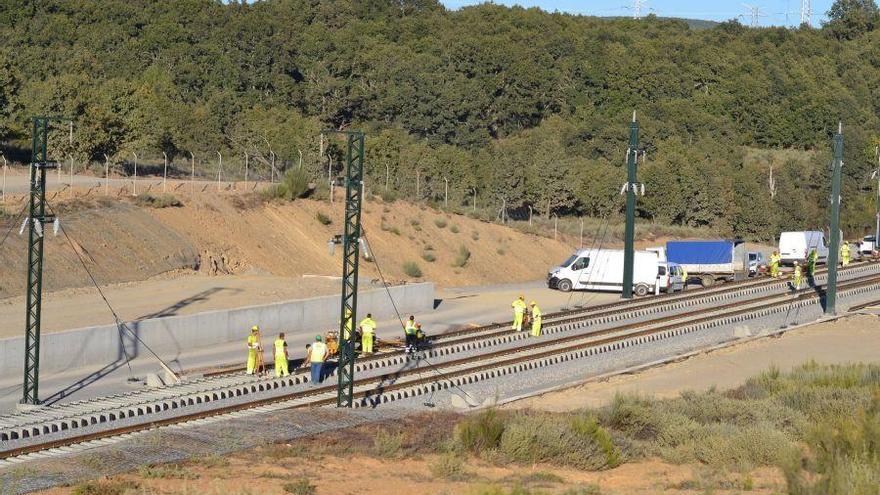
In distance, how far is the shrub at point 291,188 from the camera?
5822 cm

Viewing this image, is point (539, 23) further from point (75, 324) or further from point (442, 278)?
point (75, 324)

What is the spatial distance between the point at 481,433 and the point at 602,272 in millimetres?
30124

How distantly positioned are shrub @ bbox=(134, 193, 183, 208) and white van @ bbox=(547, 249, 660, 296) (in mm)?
14667

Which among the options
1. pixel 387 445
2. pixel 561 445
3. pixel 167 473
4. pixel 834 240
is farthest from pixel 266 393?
pixel 834 240

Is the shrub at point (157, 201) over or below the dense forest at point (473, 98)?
below

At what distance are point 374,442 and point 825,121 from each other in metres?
101

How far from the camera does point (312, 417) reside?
25.5 m

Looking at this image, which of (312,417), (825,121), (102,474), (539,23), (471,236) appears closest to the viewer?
(102,474)

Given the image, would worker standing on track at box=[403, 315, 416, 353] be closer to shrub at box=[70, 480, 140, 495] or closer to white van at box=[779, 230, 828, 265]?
shrub at box=[70, 480, 140, 495]

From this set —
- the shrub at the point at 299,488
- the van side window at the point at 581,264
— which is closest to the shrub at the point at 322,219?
the van side window at the point at 581,264

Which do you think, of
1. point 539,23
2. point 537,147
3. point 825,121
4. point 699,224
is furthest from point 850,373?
point 539,23

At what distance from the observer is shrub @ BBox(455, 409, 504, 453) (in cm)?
2206

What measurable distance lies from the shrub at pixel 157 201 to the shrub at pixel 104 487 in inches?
1288

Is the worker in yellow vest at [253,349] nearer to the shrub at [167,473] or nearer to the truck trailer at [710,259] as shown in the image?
the shrub at [167,473]
